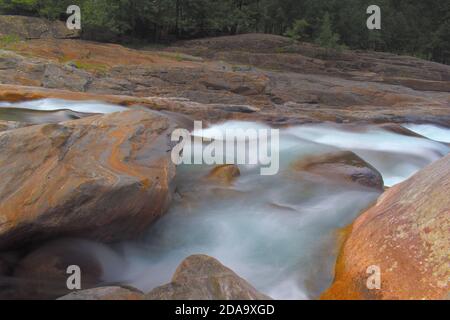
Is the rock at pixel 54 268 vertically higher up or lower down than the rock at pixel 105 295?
lower down

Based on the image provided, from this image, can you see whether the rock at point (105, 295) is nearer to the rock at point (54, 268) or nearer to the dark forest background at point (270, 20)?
the rock at point (54, 268)

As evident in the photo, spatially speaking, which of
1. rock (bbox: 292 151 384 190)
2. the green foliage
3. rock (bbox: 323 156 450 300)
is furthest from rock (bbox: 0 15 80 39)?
rock (bbox: 323 156 450 300)

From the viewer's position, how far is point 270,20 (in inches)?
1639

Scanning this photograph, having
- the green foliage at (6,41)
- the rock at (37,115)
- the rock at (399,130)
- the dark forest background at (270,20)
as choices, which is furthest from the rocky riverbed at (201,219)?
the dark forest background at (270,20)

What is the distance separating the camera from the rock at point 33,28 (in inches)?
978

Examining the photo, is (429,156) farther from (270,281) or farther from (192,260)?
(192,260)

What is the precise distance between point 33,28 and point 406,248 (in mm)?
27091

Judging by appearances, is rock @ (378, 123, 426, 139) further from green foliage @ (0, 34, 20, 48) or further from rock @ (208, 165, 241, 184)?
green foliage @ (0, 34, 20, 48)

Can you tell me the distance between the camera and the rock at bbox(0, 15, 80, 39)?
978 inches

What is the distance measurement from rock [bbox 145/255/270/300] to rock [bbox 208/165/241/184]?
3708mm

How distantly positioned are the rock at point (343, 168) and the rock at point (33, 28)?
21557 millimetres

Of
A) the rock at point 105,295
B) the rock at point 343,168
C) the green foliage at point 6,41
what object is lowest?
the rock at point 105,295
